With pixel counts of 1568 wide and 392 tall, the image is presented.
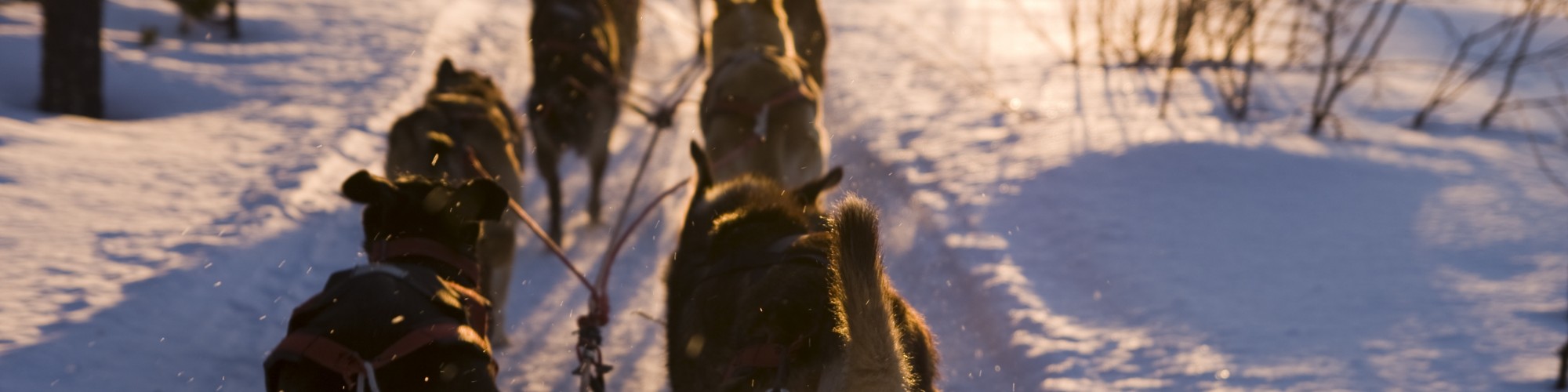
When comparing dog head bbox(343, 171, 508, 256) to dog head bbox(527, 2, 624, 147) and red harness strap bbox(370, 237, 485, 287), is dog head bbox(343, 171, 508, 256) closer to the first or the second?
red harness strap bbox(370, 237, 485, 287)

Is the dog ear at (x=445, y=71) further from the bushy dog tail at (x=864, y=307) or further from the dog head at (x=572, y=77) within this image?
the bushy dog tail at (x=864, y=307)

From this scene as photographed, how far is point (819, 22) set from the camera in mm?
8781

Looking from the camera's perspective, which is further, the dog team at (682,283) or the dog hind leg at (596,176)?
the dog hind leg at (596,176)

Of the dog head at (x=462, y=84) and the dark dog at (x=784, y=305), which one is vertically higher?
the dog head at (x=462, y=84)

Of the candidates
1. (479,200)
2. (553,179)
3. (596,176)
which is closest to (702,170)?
(479,200)

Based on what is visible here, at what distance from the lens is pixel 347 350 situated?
103 inches

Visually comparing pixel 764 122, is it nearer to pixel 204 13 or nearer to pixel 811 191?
pixel 811 191

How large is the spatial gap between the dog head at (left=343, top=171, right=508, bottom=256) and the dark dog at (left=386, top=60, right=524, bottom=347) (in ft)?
3.88

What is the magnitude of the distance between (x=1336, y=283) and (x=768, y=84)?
279 centimetres

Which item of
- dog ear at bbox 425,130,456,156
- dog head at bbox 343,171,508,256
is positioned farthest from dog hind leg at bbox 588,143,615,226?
dog head at bbox 343,171,508,256

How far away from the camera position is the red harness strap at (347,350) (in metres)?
2.61

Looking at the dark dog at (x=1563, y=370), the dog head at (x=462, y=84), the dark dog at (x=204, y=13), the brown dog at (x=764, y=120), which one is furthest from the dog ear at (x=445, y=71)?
the dark dog at (x=204, y=13)

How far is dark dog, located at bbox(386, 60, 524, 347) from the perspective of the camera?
485 cm

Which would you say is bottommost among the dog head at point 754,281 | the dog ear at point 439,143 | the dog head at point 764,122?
the dog head at point 754,281
